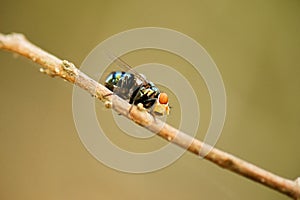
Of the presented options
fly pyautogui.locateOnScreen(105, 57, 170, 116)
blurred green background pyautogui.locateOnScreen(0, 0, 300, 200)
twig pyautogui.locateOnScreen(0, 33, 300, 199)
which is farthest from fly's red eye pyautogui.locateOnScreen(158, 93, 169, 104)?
blurred green background pyautogui.locateOnScreen(0, 0, 300, 200)

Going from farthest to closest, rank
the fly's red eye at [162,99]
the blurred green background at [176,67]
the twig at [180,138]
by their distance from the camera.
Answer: the blurred green background at [176,67], the fly's red eye at [162,99], the twig at [180,138]

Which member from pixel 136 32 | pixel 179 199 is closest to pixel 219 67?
pixel 136 32

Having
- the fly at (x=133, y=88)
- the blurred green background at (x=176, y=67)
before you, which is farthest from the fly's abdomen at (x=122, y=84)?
the blurred green background at (x=176, y=67)

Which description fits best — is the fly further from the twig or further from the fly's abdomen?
the twig

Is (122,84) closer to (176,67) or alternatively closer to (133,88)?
(133,88)

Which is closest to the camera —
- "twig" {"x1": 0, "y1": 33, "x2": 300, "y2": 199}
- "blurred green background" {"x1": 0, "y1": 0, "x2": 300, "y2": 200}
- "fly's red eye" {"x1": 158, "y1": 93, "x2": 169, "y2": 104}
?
"twig" {"x1": 0, "y1": 33, "x2": 300, "y2": 199}

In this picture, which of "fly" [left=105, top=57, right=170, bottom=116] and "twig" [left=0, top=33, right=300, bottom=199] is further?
"fly" [left=105, top=57, right=170, bottom=116]

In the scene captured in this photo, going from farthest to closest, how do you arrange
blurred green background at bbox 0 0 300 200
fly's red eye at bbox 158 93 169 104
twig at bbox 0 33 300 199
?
blurred green background at bbox 0 0 300 200, fly's red eye at bbox 158 93 169 104, twig at bbox 0 33 300 199

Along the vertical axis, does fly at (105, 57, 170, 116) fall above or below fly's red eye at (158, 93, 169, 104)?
below

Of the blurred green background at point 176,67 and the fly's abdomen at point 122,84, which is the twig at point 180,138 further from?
the blurred green background at point 176,67
